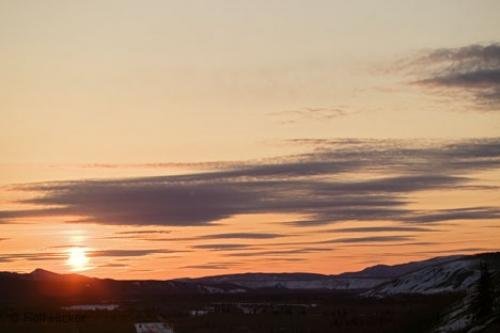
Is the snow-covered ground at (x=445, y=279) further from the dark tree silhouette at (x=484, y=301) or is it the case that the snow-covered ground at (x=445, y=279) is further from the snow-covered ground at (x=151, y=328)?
the dark tree silhouette at (x=484, y=301)

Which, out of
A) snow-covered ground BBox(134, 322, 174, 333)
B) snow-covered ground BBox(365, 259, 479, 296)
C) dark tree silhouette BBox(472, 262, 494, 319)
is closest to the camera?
dark tree silhouette BBox(472, 262, 494, 319)

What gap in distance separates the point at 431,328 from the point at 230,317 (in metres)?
52.0

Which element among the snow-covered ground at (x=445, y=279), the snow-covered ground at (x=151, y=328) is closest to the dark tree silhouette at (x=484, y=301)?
the snow-covered ground at (x=151, y=328)

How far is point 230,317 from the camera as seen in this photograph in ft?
377

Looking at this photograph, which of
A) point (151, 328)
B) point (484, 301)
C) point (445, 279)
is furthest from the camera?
point (445, 279)

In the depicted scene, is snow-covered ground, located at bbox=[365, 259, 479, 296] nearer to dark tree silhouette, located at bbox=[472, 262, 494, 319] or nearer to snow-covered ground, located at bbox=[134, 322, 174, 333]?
snow-covered ground, located at bbox=[134, 322, 174, 333]

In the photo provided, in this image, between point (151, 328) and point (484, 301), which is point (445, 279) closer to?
point (151, 328)

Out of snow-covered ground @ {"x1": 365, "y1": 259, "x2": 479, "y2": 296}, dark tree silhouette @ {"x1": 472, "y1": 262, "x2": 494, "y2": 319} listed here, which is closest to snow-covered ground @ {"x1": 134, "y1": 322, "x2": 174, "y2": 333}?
dark tree silhouette @ {"x1": 472, "y1": 262, "x2": 494, "y2": 319}

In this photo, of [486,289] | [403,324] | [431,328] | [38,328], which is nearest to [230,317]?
[38,328]

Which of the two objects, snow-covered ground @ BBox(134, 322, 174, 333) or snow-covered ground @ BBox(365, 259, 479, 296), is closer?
snow-covered ground @ BBox(134, 322, 174, 333)

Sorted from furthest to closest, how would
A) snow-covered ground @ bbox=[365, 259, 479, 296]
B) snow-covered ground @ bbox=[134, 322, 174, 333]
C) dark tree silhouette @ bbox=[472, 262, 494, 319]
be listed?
1. snow-covered ground @ bbox=[365, 259, 479, 296]
2. snow-covered ground @ bbox=[134, 322, 174, 333]
3. dark tree silhouette @ bbox=[472, 262, 494, 319]

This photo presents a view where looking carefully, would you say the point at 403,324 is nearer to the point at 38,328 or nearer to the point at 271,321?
the point at 271,321

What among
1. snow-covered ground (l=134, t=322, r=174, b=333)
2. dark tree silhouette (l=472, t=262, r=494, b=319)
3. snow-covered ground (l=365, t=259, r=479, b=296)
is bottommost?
dark tree silhouette (l=472, t=262, r=494, b=319)

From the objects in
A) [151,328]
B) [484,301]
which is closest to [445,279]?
[151,328]
